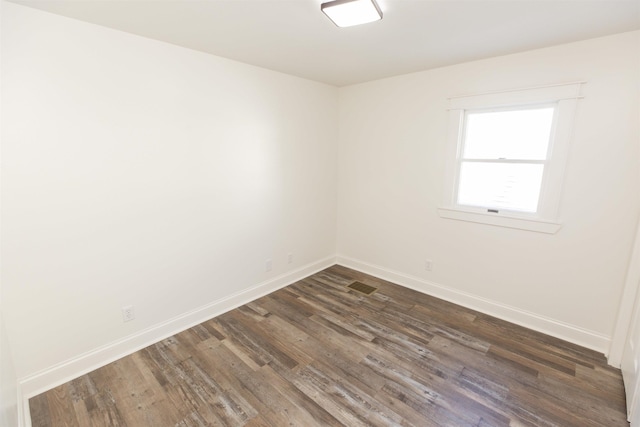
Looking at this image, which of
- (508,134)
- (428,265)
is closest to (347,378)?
(428,265)

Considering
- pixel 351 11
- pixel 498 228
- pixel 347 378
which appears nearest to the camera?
pixel 351 11

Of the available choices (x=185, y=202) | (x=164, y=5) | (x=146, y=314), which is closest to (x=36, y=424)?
(x=146, y=314)

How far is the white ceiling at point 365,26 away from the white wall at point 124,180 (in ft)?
0.79

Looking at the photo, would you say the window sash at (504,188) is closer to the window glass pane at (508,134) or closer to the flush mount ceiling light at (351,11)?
the window glass pane at (508,134)

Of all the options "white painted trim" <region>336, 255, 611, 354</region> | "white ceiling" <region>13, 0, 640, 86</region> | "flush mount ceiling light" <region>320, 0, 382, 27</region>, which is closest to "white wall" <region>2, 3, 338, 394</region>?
"white ceiling" <region>13, 0, 640, 86</region>

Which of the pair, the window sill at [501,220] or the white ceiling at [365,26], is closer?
the white ceiling at [365,26]

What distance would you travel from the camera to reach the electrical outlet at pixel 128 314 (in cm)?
234

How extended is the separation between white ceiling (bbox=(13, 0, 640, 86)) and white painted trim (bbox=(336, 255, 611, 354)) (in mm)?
2335

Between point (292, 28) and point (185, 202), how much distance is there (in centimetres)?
166

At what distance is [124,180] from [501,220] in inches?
129

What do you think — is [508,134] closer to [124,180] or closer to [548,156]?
[548,156]

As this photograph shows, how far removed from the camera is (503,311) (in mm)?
2887

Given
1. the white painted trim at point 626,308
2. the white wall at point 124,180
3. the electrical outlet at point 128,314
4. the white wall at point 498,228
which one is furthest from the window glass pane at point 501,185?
the electrical outlet at point 128,314

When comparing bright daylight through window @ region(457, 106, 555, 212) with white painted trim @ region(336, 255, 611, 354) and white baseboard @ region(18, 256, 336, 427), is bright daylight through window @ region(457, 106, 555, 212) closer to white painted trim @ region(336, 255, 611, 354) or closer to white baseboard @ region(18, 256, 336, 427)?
white painted trim @ region(336, 255, 611, 354)
